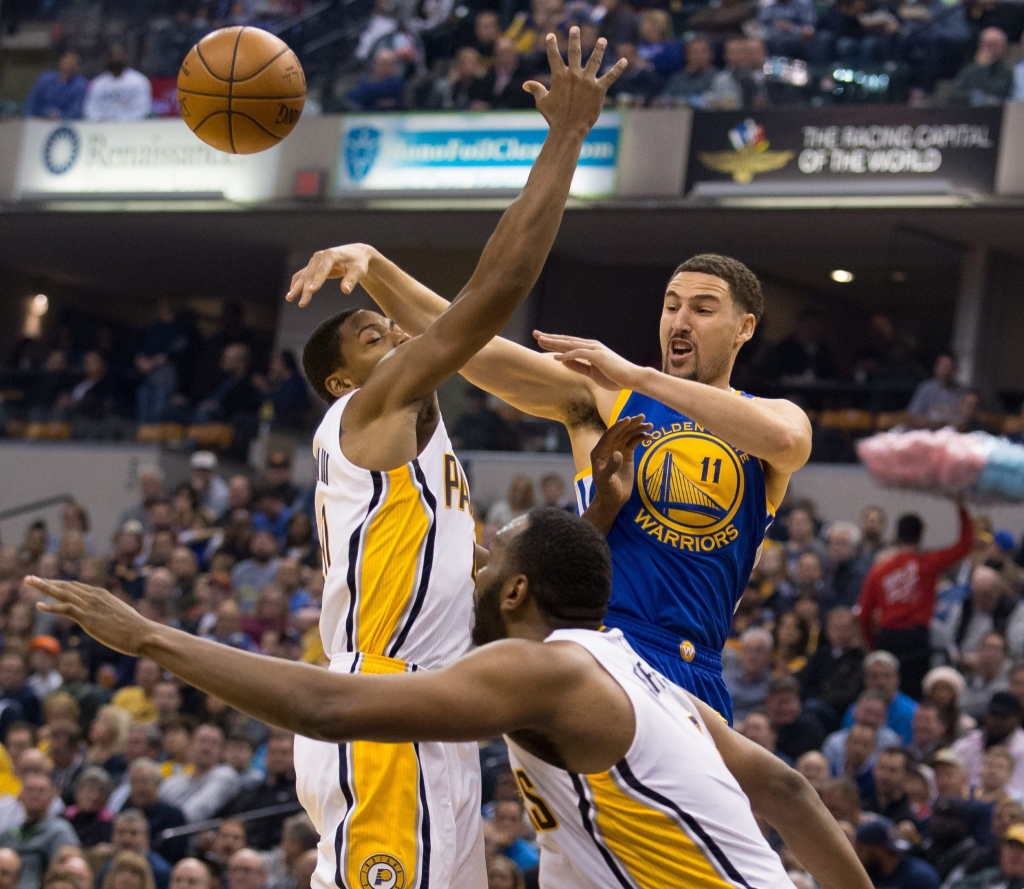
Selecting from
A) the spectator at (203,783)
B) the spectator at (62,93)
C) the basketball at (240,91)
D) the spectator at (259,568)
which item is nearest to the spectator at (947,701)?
the spectator at (203,783)

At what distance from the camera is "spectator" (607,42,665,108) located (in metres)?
17.5

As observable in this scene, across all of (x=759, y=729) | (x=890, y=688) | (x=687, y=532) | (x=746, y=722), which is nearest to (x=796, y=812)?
(x=687, y=532)

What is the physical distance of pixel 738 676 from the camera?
11211mm

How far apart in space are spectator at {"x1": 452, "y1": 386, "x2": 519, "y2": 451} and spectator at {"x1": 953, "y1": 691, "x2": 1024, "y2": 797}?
340 inches

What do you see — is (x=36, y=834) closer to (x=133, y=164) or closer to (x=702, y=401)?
(x=702, y=401)

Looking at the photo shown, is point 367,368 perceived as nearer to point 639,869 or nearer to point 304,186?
point 639,869

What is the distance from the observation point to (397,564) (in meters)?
4.91

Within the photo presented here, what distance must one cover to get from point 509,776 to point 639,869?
604cm

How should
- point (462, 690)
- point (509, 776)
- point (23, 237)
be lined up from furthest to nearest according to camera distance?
point (23, 237), point (509, 776), point (462, 690)

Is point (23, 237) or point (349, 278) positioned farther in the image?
point (23, 237)

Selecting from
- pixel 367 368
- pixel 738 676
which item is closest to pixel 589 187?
pixel 738 676

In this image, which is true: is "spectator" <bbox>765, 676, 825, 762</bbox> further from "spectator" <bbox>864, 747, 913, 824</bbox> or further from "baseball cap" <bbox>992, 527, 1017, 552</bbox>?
"baseball cap" <bbox>992, 527, 1017, 552</bbox>

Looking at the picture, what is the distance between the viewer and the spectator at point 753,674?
10.9m

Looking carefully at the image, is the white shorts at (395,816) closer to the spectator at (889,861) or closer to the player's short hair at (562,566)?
the player's short hair at (562,566)
